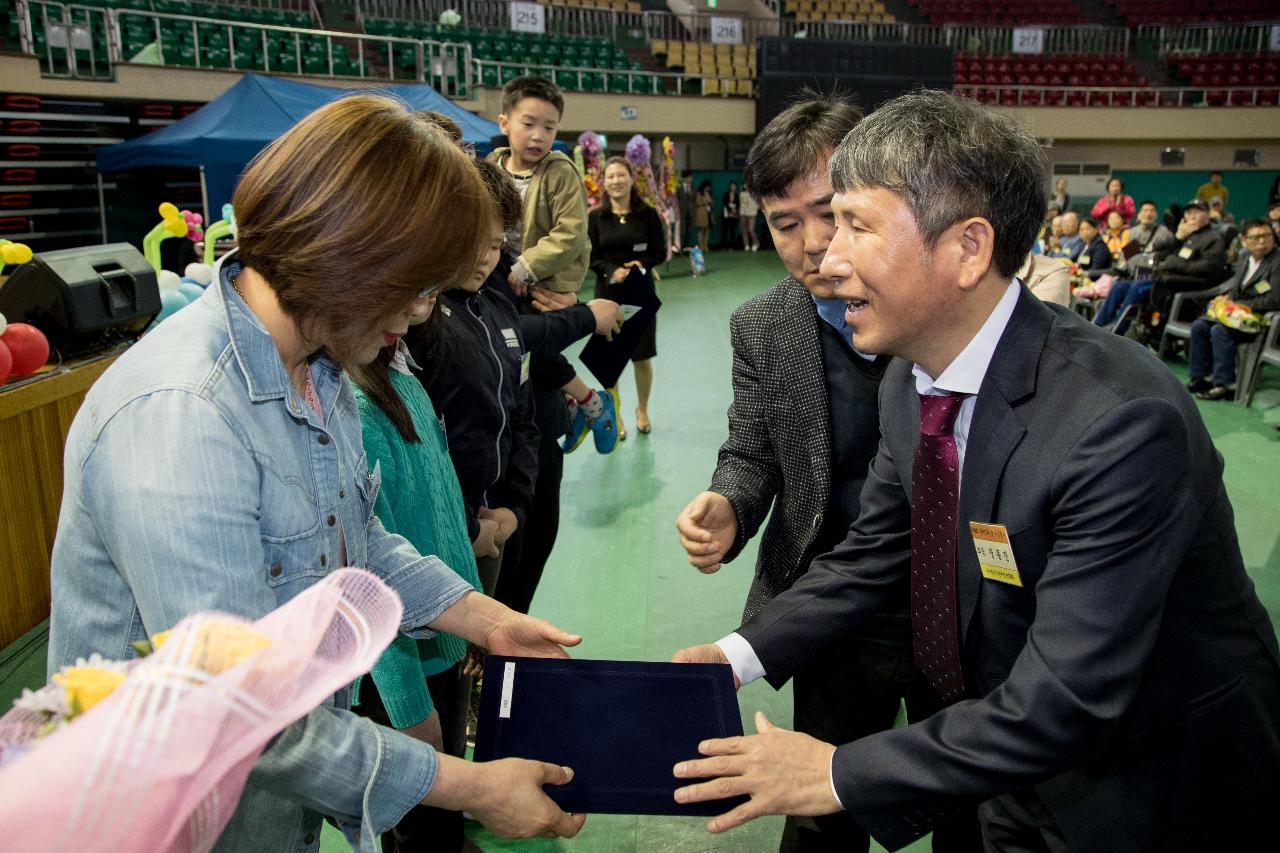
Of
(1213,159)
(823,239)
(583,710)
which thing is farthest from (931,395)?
(1213,159)

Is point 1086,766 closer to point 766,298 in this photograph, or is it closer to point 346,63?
point 766,298

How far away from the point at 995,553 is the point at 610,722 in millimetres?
610

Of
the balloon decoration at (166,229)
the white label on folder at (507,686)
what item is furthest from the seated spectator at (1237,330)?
the white label on folder at (507,686)

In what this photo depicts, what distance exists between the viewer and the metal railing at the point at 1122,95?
66.1ft

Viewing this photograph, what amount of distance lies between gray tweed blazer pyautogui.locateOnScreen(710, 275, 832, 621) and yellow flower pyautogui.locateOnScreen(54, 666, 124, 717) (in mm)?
1365

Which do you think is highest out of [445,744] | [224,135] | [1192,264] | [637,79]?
[637,79]

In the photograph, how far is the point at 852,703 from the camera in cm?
186

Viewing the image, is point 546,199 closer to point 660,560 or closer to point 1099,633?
point 660,560

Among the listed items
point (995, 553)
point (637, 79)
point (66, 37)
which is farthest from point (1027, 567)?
point (637, 79)

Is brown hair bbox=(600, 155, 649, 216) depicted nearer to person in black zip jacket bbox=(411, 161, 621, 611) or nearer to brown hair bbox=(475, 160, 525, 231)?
person in black zip jacket bbox=(411, 161, 621, 611)

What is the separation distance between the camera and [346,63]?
13297 mm

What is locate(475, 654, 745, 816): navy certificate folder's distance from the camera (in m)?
1.31

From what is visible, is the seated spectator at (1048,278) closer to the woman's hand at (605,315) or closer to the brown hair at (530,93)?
the woman's hand at (605,315)

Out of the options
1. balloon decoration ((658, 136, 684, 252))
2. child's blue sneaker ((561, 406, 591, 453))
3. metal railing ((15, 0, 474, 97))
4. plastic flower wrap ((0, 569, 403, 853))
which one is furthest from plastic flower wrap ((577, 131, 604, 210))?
plastic flower wrap ((0, 569, 403, 853))
